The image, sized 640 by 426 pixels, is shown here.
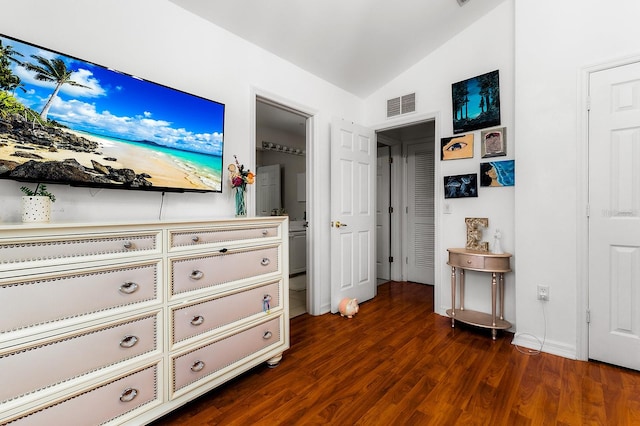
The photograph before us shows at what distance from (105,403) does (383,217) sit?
422 cm

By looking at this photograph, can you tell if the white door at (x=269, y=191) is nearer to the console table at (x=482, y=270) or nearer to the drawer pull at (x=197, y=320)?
the console table at (x=482, y=270)

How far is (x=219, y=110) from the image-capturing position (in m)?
2.30

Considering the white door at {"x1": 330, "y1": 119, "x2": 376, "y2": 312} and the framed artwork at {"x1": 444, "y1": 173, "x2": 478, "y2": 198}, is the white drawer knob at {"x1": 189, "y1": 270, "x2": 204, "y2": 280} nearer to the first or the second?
the white door at {"x1": 330, "y1": 119, "x2": 376, "y2": 312}

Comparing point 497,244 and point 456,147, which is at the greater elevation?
point 456,147

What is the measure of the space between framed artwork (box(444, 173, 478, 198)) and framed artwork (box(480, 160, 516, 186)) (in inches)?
3.2

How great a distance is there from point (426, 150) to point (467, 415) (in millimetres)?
3695

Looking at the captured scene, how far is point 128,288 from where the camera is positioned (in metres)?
1.52

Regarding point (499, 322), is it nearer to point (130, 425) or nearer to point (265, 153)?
point (130, 425)

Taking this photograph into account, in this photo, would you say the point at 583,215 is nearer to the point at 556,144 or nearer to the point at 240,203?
the point at 556,144

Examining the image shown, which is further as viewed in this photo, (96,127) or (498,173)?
(498,173)

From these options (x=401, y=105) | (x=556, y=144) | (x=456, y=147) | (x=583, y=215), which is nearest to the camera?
(x=583, y=215)

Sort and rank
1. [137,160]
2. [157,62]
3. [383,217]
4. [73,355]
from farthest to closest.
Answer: [383,217] < [157,62] < [137,160] < [73,355]

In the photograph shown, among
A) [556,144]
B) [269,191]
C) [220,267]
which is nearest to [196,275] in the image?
[220,267]

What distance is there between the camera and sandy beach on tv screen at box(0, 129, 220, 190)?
1587 millimetres
